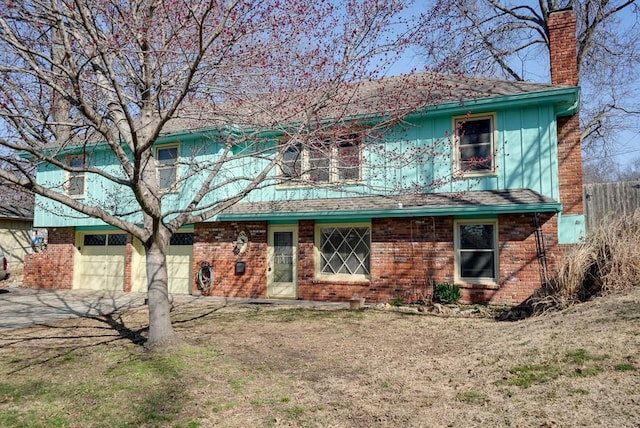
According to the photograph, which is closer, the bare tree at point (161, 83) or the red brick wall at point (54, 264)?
the bare tree at point (161, 83)

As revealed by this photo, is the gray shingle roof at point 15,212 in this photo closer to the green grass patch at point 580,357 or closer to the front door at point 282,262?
the front door at point 282,262

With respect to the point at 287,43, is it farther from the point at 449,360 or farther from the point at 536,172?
the point at 536,172

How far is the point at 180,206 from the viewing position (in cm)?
1387

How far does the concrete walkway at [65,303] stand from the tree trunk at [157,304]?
415 cm

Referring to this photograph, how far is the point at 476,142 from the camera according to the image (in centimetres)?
1119

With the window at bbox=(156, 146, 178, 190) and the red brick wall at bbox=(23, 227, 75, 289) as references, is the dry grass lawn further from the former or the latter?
the red brick wall at bbox=(23, 227, 75, 289)

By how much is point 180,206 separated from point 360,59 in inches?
343

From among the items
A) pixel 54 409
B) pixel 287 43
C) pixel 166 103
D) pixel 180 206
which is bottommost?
pixel 54 409

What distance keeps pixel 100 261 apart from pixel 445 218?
465 inches

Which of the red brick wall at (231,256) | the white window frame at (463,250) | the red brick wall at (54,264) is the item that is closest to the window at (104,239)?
the red brick wall at (54,264)

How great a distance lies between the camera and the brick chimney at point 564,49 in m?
11.3

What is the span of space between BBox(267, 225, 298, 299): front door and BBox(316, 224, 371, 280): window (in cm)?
79

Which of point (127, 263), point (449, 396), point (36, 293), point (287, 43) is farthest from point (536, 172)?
point (36, 293)

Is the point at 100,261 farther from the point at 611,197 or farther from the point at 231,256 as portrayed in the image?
the point at 611,197
